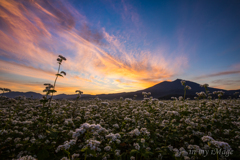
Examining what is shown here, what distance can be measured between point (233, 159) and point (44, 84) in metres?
10.7

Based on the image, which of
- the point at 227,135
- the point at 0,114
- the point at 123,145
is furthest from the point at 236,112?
the point at 0,114

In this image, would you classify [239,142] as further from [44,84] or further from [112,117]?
[44,84]

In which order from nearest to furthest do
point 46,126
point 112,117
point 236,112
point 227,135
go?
point 46,126 → point 227,135 → point 112,117 → point 236,112

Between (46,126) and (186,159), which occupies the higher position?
(46,126)

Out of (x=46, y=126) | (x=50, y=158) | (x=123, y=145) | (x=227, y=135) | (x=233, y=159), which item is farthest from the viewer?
(x=227, y=135)

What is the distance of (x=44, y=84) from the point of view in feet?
20.9

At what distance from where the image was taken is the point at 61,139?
18.8ft

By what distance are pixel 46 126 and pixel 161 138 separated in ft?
21.8

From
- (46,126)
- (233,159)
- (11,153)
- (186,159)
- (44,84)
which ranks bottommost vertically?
(11,153)

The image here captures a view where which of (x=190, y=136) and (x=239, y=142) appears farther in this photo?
(x=190, y=136)

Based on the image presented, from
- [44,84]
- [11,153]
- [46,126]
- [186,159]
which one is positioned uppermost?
[44,84]

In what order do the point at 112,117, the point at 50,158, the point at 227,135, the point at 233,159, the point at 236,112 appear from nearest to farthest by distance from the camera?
the point at 50,158 → the point at 233,159 → the point at 227,135 → the point at 112,117 → the point at 236,112

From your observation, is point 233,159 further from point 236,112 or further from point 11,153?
point 11,153

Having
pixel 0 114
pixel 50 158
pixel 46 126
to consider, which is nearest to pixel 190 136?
pixel 50 158
